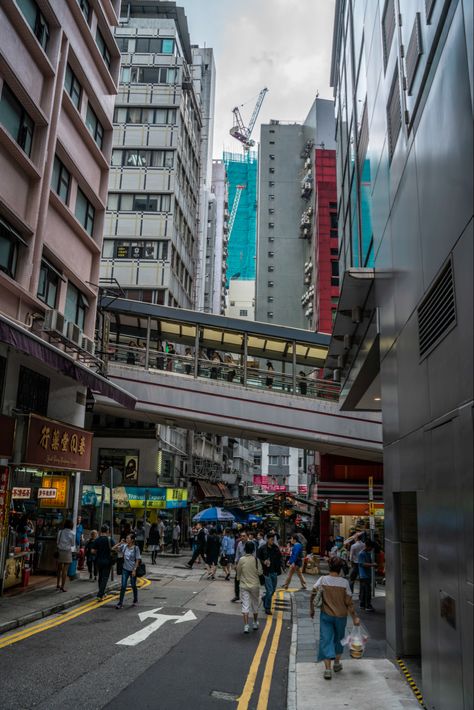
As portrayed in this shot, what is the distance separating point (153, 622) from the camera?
11.8 m

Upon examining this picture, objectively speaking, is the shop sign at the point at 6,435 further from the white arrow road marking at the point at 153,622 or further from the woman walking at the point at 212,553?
the woman walking at the point at 212,553

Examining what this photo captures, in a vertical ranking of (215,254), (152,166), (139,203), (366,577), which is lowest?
(366,577)

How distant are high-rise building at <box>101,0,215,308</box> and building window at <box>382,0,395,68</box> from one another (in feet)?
98.7

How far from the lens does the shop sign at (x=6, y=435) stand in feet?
43.8

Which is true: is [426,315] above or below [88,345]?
below

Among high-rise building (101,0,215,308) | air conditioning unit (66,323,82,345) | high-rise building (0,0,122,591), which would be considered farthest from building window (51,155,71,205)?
high-rise building (101,0,215,308)

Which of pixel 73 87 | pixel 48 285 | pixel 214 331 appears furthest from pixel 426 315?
pixel 214 331

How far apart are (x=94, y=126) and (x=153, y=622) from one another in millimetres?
16710

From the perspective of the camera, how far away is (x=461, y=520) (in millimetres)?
5430

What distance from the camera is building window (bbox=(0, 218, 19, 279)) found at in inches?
562

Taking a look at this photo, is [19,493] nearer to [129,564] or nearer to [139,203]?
[129,564]

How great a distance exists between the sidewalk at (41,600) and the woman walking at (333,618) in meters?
5.82

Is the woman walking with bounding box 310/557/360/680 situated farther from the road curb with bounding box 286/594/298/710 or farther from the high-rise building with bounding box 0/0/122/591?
the high-rise building with bounding box 0/0/122/591

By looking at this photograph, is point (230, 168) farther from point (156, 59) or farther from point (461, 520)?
point (461, 520)
